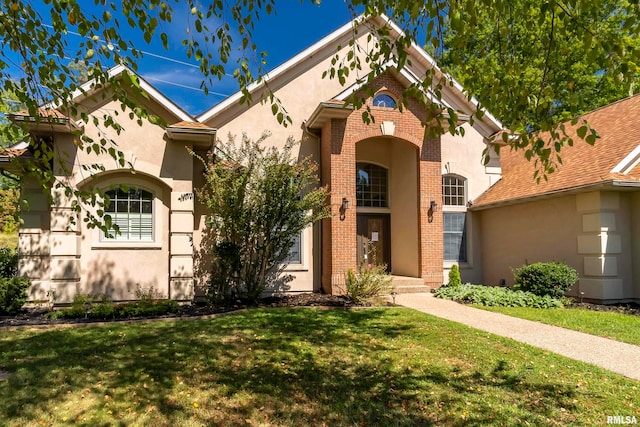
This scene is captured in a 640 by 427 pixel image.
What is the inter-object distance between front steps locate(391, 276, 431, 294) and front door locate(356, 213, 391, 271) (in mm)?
1878

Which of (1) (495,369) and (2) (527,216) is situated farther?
(2) (527,216)

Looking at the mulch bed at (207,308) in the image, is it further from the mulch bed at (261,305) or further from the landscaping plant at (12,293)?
the landscaping plant at (12,293)

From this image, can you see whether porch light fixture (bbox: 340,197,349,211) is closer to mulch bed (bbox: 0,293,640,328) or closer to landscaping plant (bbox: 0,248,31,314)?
mulch bed (bbox: 0,293,640,328)

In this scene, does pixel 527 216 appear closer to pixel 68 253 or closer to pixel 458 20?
pixel 458 20

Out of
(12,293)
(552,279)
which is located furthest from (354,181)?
(12,293)

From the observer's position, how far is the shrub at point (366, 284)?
37.0ft

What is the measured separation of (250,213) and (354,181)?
11.9 feet

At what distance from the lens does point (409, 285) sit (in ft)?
43.7

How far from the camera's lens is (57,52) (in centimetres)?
457

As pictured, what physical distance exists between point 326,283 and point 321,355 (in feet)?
20.8

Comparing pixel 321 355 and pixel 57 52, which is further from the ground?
pixel 57 52

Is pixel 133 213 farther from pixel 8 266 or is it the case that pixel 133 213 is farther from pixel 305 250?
pixel 305 250

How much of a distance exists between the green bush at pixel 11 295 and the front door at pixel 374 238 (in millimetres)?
9935

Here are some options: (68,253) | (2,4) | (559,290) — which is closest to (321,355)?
(2,4)
